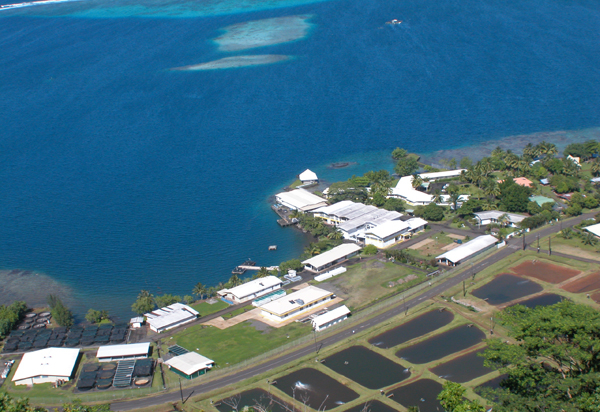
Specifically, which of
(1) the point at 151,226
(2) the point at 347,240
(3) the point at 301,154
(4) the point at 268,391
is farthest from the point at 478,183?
(4) the point at 268,391

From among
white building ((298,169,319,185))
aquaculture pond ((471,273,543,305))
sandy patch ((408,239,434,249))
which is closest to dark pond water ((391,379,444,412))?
aquaculture pond ((471,273,543,305))

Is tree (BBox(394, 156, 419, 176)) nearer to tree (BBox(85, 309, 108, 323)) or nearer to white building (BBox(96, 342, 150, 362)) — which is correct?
tree (BBox(85, 309, 108, 323))

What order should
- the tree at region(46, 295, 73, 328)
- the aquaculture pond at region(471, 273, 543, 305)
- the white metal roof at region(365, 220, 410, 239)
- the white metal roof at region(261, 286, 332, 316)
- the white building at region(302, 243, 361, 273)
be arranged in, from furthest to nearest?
the white metal roof at region(365, 220, 410, 239), the white building at region(302, 243, 361, 273), the tree at region(46, 295, 73, 328), the aquaculture pond at region(471, 273, 543, 305), the white metal roof at region(261, 286, 332, 316)

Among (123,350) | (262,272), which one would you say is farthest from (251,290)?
(123,350)

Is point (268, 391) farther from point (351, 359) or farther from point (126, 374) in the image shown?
point (126, 374)

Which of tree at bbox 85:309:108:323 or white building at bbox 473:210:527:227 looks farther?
white building at bbox 473:210:527:227

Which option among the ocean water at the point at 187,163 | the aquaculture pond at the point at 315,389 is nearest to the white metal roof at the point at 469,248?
the ocean water at the point at 187,163

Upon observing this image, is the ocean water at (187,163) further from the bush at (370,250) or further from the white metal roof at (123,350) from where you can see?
the white metal roof at (123,350)

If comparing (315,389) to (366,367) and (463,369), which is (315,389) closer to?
(366,367)
